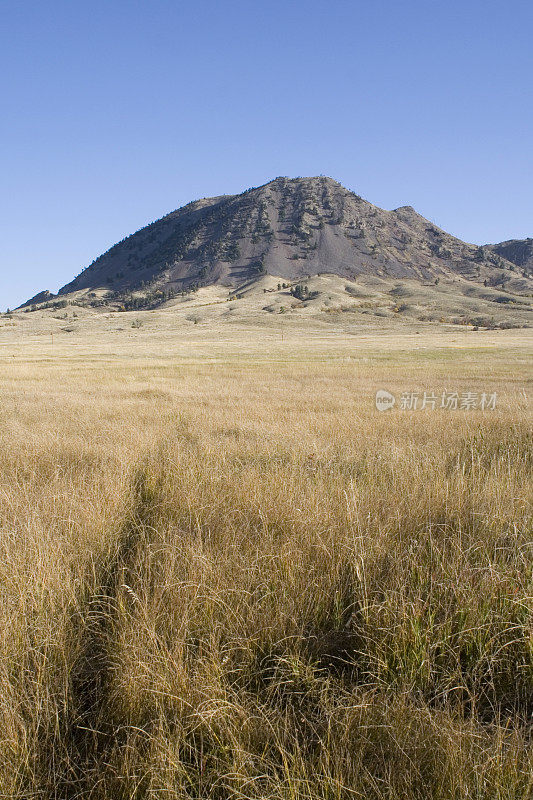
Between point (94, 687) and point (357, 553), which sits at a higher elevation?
point (357, 553)

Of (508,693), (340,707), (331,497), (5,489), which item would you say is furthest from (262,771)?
(5,489)

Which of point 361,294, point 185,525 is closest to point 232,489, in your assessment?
point 185,525

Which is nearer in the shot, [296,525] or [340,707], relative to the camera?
[340,707]

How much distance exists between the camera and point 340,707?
2.00 meters

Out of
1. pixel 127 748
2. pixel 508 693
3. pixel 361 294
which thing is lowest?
pixel 508 693

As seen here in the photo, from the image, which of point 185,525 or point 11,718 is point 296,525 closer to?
point 185,525

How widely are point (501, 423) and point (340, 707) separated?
322 inches

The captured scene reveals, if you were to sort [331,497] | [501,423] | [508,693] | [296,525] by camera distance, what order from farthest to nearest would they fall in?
[501,423]
[331,497]
[296,525]
[508,693]

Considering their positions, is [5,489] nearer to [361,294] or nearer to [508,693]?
[508,693]

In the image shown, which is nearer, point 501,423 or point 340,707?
point 340,707

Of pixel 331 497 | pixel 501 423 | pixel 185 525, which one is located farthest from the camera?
pixel 501 423

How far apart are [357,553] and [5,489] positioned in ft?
12.9

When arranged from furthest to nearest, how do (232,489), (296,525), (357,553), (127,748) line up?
(232,489) → (296,525) → (357,553) → (127,748)

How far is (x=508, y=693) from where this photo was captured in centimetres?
224
